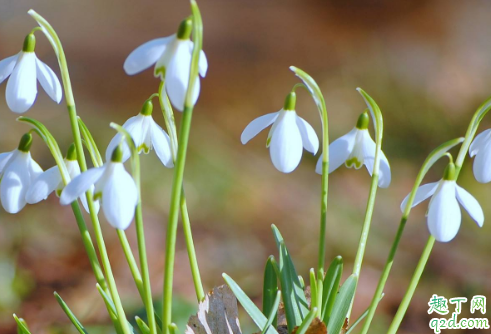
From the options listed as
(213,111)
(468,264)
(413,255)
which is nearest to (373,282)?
(413,255)

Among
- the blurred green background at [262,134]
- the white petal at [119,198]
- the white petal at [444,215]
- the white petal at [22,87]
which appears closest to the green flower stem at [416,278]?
the white petal at [444,215]

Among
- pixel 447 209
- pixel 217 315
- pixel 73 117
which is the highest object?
pixel 73 117

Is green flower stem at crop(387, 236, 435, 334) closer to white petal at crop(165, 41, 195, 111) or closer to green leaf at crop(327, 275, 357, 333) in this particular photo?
green leaf at crop(327, 275, 357, 333)

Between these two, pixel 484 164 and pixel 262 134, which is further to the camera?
pixel 262 134

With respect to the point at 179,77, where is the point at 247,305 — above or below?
below

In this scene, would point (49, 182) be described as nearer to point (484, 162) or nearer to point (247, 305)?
point (247, 305)

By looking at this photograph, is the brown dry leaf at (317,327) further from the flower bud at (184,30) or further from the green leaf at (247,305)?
the flower bud at (184,30)

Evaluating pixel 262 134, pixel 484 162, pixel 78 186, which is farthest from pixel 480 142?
pixel 262 134
